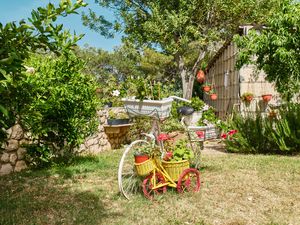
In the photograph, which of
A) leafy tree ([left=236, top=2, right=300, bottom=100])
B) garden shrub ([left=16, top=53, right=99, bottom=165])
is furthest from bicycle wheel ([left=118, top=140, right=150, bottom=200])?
leafy tree ([left=236, top=2, right=300, bottom=100])

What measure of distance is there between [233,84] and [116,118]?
564 cm

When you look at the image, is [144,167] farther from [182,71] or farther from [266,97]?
[182,71]

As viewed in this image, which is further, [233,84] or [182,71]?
[182,71]

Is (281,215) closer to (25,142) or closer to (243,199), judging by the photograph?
(243,199)

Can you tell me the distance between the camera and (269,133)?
8.67 meters

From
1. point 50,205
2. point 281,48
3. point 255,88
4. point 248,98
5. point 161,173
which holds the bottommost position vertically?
point 50,205

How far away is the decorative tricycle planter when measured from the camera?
16.8 feet

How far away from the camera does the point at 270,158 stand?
788 centimetres

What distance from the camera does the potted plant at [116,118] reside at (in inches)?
398

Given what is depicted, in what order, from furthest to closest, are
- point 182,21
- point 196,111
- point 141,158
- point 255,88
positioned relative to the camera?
point 182,21, point 196,111, point 255,88, point 141,158

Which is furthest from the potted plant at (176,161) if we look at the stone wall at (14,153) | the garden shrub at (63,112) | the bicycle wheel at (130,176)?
the stone wall at (14,153)

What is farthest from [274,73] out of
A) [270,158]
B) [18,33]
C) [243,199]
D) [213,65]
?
[213,65]

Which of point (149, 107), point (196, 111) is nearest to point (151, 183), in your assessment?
point (149, 107)

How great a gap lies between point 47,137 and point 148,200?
317 cm
